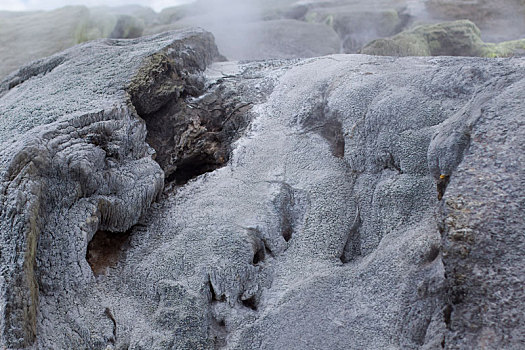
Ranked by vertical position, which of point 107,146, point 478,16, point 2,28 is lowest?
point 478,16

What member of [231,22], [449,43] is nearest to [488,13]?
[449,43]

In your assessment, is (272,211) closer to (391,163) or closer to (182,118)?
(391,163)

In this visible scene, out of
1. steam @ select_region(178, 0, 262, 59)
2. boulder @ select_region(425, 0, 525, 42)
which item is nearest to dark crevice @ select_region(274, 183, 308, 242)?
steam @ select_region(178, 0, 262, 59)

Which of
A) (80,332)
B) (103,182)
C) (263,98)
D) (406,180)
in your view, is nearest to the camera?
(80,332)

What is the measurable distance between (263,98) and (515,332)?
1.84m

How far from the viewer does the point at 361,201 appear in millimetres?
2025

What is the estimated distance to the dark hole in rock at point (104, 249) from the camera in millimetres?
1999

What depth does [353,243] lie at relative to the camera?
1969 mm

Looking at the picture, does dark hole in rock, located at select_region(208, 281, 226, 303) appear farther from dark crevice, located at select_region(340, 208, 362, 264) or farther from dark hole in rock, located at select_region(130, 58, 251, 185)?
dark hole in rock, located at select_region(130, 58, 251, 185)

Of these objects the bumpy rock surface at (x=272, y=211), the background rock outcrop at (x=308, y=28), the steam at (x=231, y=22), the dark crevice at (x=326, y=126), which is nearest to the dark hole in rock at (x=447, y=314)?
the bumpy rock surface at (x=272, y=211)

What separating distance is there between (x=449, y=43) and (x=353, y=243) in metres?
3.99

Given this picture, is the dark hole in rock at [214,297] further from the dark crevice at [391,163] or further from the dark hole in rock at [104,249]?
the dark crevice at [391,163]

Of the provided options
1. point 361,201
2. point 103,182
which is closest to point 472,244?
point 361,201

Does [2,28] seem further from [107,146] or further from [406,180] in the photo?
[406,180]
